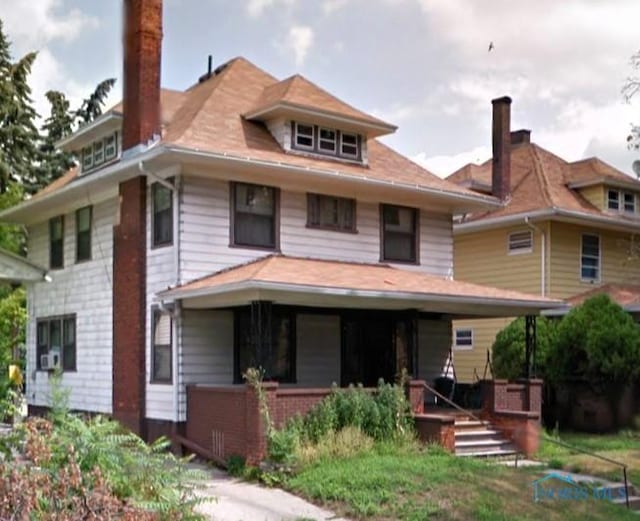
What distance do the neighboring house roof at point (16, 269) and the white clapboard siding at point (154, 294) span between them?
659cm

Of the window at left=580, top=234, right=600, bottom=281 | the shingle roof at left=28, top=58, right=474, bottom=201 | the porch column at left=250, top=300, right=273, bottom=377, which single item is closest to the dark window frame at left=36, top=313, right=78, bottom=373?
the shingle roof at left=28, top=58, right=474, bottom=201

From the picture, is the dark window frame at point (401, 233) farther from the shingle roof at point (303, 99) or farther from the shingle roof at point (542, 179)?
the shingle roof at point (542, 179)

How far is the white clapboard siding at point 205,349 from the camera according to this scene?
1669cm

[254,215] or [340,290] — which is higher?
[254,215]

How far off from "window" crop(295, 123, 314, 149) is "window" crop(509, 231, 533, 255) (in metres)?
8.28

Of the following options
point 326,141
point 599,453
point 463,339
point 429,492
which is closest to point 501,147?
point 463,339

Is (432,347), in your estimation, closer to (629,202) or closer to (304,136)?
(304,136)

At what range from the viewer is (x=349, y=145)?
19469 millimetres

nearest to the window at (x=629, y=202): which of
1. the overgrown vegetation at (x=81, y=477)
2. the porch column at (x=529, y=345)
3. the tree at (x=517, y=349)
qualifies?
the tree at (x=517, y=349)

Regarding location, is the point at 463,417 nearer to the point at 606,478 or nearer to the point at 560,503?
the point at 606,478

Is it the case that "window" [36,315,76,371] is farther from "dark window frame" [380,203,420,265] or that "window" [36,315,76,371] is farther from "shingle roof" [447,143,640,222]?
"shingle roof" [447,143,640,222]

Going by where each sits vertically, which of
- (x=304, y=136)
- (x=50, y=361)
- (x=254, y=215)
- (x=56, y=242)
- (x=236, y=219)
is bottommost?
(x=50, y=361)

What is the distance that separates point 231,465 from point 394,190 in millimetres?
7112

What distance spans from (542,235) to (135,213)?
1135 centimetres
